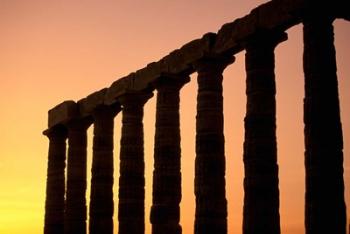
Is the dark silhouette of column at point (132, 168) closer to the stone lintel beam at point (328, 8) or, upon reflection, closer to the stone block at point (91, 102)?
the stone block at point (91, 102)

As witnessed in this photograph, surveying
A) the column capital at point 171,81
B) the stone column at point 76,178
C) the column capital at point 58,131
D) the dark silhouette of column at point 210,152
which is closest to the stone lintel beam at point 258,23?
the dark silhouette of column at point 210,152


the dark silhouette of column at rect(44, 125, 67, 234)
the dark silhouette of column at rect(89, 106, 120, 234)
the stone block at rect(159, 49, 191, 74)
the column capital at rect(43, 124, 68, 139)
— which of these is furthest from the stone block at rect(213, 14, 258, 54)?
the dark silhouette of column at rect(44, 125, 67, 234)

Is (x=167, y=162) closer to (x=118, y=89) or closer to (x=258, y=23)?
(x=118, y=89)

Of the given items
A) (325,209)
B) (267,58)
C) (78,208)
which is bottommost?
(325,209)

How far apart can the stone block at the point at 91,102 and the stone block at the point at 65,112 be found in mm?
427

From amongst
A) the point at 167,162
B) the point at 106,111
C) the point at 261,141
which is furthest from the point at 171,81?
the point at 261,141

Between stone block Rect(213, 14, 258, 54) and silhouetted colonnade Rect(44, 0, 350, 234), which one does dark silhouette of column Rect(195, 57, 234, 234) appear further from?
stone block Rect(213, 14, 258, 54)

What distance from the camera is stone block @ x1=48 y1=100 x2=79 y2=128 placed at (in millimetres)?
51281

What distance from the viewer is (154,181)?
140 ft

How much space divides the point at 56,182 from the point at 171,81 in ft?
45.8

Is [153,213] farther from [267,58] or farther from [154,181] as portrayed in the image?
[267,58]

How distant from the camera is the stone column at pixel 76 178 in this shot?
164 ft

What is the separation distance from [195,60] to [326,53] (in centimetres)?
975

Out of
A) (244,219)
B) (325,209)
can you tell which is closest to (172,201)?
(244,219)
